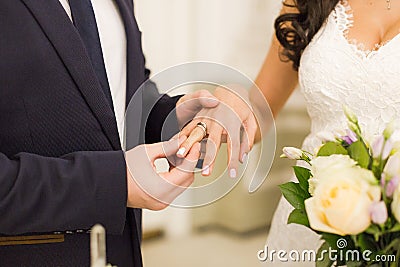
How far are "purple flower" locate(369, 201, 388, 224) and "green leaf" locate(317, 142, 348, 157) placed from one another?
107 millimetres

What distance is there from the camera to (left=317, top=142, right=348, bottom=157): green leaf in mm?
880

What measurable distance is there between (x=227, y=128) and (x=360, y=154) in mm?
373

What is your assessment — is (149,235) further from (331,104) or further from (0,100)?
(0,100)

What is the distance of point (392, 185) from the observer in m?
0.79

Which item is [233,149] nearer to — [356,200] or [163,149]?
[163,149]

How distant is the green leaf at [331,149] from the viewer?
880 millimetres

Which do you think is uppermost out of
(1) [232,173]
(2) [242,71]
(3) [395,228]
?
(3) [395,228]

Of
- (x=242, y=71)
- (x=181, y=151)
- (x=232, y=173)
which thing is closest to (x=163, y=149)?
(x=181, y=151)

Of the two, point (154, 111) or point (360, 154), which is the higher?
point (360, 154)

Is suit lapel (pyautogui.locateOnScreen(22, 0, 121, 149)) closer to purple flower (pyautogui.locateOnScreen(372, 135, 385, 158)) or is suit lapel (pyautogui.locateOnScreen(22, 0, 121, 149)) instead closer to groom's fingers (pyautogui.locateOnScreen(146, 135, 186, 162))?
groom's fingers (pyautogui.locateOnScreen(146, 135, 186, 162))

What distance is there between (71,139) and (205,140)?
0.24 meters

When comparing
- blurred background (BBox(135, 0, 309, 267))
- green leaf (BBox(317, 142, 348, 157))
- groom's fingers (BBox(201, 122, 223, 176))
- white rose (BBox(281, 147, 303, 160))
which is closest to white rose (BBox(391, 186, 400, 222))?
green leaf (BBox(317, 142, 348, 157))

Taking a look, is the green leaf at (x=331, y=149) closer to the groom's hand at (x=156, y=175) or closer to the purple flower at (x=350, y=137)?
the purple flower at (x=350, y=137)

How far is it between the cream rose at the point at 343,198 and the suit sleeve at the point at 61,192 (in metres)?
0.37
